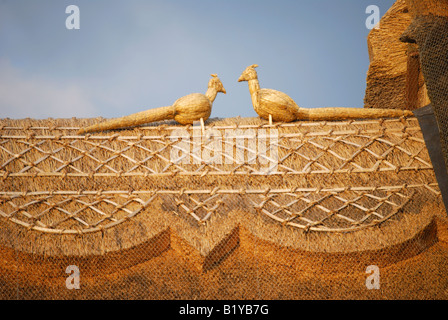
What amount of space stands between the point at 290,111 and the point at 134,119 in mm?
1046

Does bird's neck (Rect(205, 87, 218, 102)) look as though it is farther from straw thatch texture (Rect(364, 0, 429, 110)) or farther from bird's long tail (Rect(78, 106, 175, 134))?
straw thatch texture (Rect(364, 0, 429, 110))

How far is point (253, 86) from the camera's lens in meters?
2.95

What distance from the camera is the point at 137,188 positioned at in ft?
7.96

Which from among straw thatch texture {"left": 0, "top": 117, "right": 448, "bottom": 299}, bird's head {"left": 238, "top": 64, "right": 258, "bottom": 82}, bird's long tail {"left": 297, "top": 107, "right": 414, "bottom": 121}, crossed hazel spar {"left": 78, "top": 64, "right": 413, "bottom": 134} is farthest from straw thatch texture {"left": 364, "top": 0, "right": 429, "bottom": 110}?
bird's head {"left": 238, "top": 64, "right": 258, "bottom": 82}

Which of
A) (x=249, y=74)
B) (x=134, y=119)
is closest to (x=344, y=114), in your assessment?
(x=249, y=74)

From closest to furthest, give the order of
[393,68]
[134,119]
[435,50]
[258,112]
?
[435,50]
[134,119]
[258,112]
[393,68]

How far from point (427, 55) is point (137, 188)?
174cm

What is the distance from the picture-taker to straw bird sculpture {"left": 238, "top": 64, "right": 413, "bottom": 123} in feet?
9.11

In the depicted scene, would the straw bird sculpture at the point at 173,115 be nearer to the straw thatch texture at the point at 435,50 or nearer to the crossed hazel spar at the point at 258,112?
the crossed hazel spar at the point at 258,112

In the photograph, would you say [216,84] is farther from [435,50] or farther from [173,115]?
[435,50]

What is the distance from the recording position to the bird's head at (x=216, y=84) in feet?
10.1

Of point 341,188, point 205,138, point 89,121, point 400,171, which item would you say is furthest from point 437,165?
point 89,121
